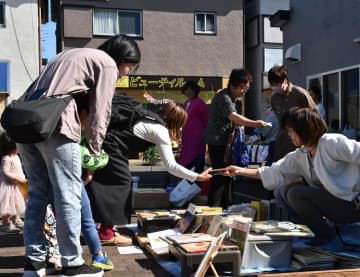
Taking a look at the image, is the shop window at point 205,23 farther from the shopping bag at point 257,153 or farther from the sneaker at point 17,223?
the sneaker at point 17,223

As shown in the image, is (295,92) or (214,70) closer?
(295,92)

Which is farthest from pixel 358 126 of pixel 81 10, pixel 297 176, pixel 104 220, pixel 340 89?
pixel 81 10

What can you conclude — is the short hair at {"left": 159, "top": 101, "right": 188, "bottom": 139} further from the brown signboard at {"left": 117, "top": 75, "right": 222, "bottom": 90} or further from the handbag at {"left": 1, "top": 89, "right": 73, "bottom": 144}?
the brown signboard at {"left": 117, "top": 75, "right": 222, "bottom": 90}

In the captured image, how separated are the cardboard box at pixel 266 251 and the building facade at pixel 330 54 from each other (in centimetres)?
583

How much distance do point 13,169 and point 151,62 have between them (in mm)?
14015

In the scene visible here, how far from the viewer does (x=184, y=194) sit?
5699mm

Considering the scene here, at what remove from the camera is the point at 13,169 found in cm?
475

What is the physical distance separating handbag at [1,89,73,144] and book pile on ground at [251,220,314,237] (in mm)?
1590

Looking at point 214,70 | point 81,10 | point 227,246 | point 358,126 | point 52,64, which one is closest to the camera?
point 52,64

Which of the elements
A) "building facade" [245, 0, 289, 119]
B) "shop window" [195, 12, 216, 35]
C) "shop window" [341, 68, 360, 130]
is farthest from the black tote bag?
"building facade" [245, 0, 289, 119]

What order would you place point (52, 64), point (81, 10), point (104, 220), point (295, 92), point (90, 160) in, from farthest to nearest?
point (81, 10) < point (295, 92) < point (104, 220) < point (90, 160) < point (52, 64)

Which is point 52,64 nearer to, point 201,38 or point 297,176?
point 297,176

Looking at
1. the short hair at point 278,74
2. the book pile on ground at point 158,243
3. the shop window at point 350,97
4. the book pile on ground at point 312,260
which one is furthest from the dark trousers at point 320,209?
the shop window at point 350,97

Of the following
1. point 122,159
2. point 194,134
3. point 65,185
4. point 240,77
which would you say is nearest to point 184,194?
point 194,134
